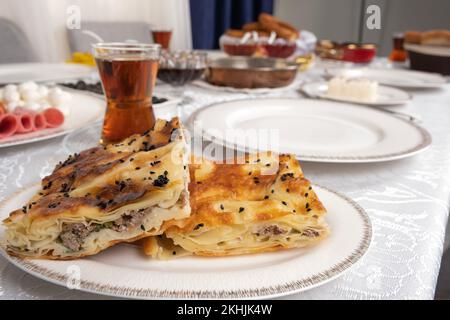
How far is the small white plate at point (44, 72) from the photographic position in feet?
5.73

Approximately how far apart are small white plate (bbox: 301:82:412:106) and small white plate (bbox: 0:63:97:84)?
2.96 feet

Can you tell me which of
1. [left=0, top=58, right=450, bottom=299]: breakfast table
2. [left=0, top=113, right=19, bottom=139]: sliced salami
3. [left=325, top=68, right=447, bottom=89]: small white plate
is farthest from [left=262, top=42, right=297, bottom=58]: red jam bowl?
[left=0, top=113, right=19, bottom=139]: sliced salami

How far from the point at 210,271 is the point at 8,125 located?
2.45 ft

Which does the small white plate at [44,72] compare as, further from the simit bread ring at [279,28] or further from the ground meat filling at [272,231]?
the ground meat filling at [272,231]

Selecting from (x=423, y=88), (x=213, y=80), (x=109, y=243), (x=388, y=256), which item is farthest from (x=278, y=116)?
(x=423, y=88)

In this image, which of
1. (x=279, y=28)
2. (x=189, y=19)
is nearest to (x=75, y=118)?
(x=279, y=28)

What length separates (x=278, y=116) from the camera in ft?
4.49

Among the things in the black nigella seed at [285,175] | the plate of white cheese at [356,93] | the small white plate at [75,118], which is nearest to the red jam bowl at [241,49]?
the plate of white cheese at [356,93]

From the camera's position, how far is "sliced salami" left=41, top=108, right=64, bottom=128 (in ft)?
3.77

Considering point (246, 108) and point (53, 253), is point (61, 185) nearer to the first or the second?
point (53, 253)

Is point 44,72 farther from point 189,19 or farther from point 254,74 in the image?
point 189,19

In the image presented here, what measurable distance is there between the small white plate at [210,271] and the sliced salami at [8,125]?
475mm

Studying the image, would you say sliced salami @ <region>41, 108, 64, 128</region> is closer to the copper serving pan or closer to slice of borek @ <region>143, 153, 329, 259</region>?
slice of borek @ <region>143, 153, 329, 259</region>
